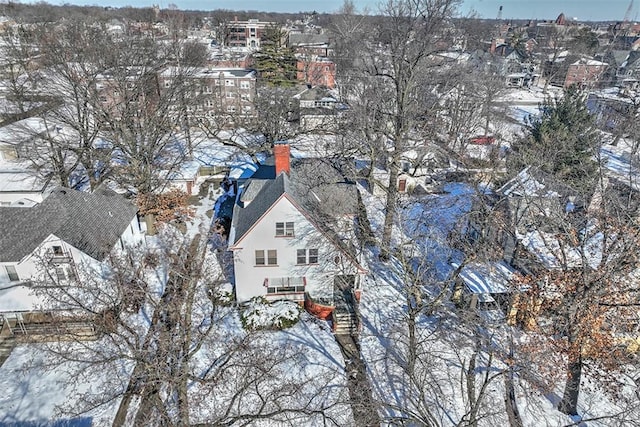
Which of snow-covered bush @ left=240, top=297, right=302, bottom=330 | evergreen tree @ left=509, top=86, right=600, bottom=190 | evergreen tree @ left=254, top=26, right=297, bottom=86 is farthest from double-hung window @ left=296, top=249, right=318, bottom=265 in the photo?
evergreen tree @ left=254, top=26, right=297, bottom=86

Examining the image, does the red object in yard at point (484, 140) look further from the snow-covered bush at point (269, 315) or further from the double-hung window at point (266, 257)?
the snow-covered bush at point (269, 315)

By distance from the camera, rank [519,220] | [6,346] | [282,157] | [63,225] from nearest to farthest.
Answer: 1. [6,346]
2. [63,225]
3. [519,220]
4. [282,157]

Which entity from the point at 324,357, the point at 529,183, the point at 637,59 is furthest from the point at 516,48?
the point at 324,357

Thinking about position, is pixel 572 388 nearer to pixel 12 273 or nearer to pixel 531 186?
pixel 531 186

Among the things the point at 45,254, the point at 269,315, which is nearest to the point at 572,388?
the point at 269,315

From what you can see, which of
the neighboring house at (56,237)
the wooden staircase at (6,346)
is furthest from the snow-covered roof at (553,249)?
the wooden staircase at (6,346)

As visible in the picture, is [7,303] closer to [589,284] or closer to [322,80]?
[589,284]

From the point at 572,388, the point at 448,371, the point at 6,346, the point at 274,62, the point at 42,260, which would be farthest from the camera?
the point at 274,62
